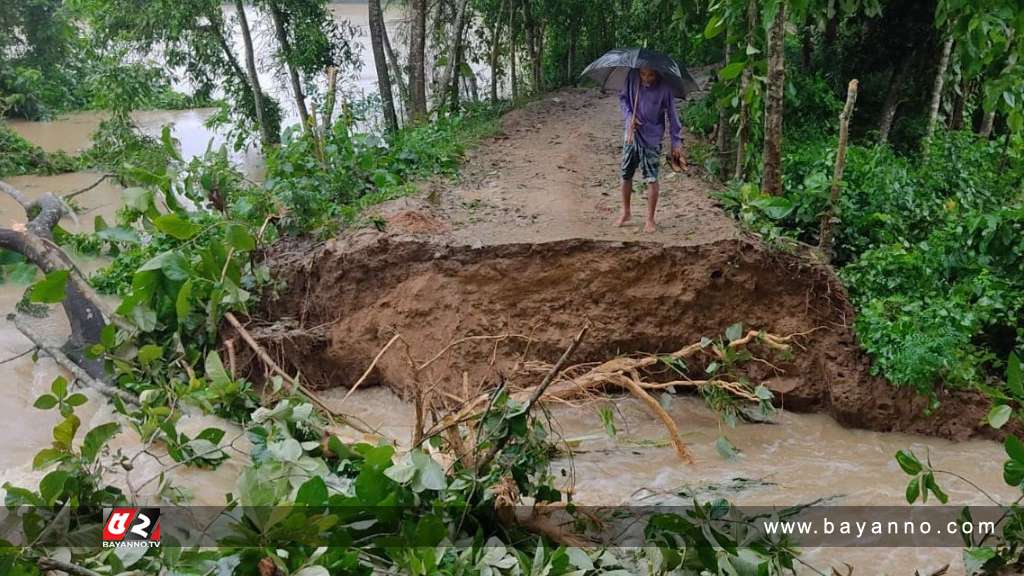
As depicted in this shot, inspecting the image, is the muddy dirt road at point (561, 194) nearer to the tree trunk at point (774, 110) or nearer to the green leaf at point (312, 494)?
the tree trunk at point (774, 110)

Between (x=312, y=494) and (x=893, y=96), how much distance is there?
7.93m

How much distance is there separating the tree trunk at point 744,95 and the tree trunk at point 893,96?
67.1 inches

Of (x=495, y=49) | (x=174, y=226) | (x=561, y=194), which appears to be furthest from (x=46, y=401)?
(x=495, y=49)

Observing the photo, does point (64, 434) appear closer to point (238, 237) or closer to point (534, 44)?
point (238, 237)

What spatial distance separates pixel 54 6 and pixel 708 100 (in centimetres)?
1658

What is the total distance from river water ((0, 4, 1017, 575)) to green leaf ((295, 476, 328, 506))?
1.31 metres

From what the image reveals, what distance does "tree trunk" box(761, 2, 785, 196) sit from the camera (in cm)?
645

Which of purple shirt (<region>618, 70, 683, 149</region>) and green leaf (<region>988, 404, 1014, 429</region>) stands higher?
purple shirt (<region>618, 70, 683, 149</region>)

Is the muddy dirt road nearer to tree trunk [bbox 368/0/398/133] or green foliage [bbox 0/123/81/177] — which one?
tree trunk [bbox 368/0/398/133]

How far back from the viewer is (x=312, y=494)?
2971 millimetres

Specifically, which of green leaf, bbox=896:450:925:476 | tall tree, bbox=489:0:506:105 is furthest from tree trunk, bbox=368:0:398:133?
green leaf, bbox=896:450:925:476

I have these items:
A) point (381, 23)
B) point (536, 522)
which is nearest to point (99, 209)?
point (381, 23)

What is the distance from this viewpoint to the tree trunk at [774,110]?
6.45 m

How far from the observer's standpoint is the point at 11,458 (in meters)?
5.61
